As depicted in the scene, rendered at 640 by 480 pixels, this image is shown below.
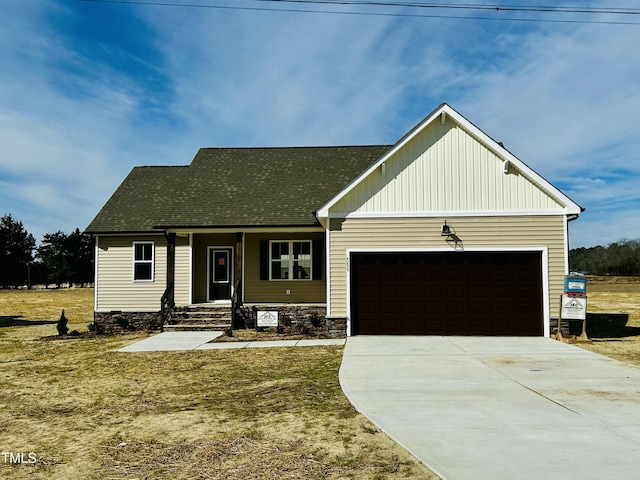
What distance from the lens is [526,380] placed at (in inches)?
335

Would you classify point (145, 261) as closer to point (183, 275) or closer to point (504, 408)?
point (183, 275)

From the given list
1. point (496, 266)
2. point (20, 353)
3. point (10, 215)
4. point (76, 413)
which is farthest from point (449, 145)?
point (10, 215)

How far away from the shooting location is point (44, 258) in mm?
73625

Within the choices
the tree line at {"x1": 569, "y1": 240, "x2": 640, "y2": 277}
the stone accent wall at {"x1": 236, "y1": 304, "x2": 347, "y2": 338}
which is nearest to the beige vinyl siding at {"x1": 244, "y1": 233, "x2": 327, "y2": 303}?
the stone accent wall at {"x1": 236, "y1": 304, "x2": 347, "y2": 338}

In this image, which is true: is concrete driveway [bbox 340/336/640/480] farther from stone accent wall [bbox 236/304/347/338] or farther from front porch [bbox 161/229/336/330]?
front porch [bbox 161/229/336/330]

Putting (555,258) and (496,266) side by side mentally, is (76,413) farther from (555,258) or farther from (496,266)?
(555,258)

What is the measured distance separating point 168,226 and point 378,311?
7345mm

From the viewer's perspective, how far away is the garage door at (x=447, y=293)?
46.5 feet

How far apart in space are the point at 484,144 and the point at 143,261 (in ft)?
39.3

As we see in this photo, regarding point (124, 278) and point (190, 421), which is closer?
point (190, 421)

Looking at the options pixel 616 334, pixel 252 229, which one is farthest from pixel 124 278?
pixel 616 334

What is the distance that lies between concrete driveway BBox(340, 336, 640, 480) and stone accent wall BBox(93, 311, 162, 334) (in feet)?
28.6

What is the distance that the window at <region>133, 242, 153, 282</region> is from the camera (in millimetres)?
18078

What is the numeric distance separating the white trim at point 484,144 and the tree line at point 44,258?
64.5m
